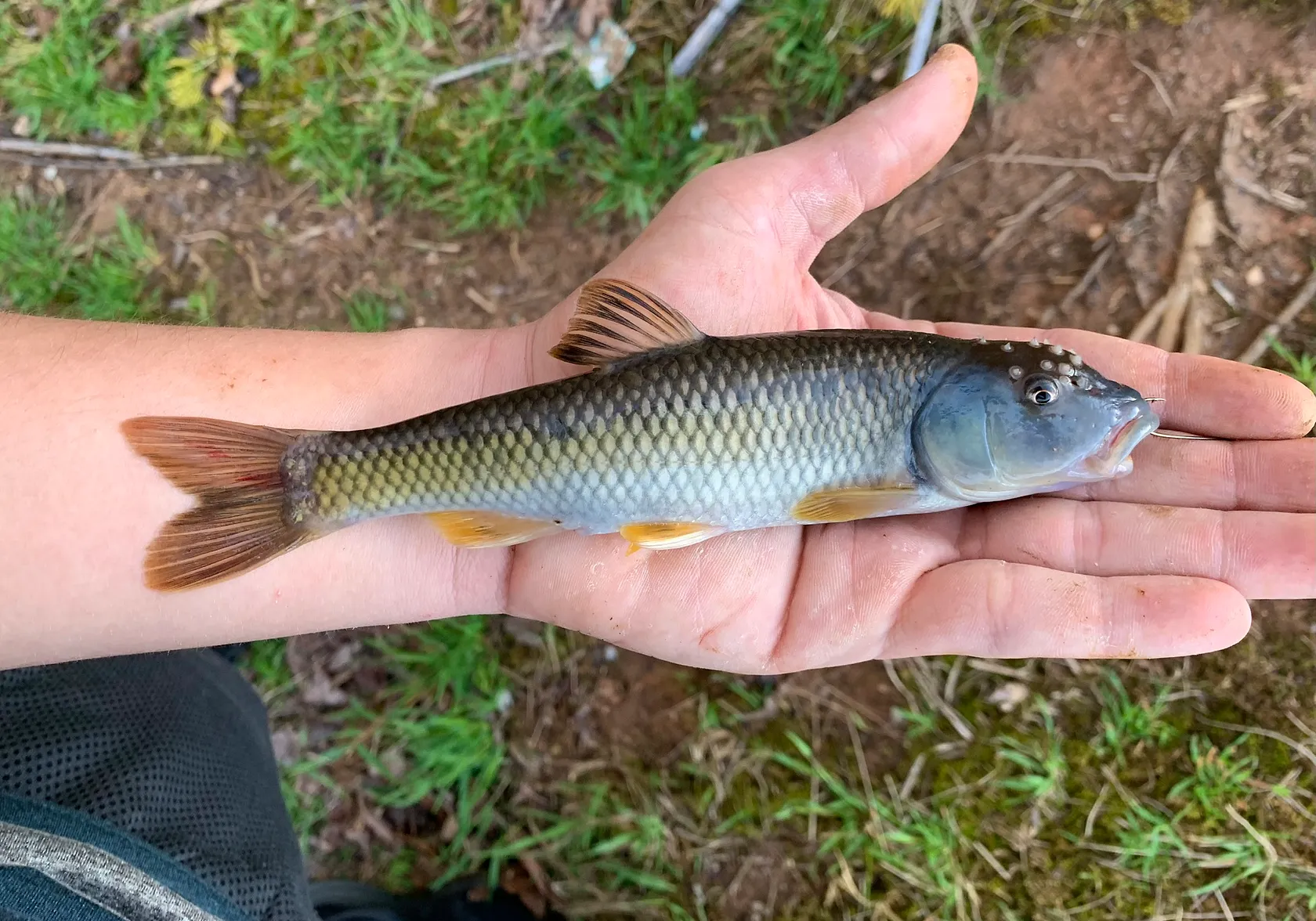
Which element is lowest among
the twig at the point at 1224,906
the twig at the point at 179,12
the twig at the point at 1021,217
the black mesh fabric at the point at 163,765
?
the twig at the point at 1224,906

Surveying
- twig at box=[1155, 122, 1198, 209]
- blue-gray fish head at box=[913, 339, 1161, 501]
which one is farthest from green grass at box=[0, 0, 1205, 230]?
blue-gray fish head at box=[913, 339, 1161, 501]

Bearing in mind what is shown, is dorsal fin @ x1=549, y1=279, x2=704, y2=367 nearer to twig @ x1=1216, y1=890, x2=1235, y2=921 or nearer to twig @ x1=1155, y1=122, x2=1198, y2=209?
twig @ x1=1155, y1=122, x2=1198, y2=209

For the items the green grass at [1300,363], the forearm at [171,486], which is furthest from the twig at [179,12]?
the green grass at [1300,363]

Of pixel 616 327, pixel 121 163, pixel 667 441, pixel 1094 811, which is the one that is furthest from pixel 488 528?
pixel 121 163

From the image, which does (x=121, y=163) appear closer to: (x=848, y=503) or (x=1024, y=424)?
(x=848, y=503)

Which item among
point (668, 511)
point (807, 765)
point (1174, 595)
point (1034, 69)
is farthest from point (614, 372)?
point (1034, 69)

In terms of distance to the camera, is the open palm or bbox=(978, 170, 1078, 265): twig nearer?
the open palm

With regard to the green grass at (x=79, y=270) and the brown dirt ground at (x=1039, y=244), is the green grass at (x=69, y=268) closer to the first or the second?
the green grass at (x=79, y=270)
